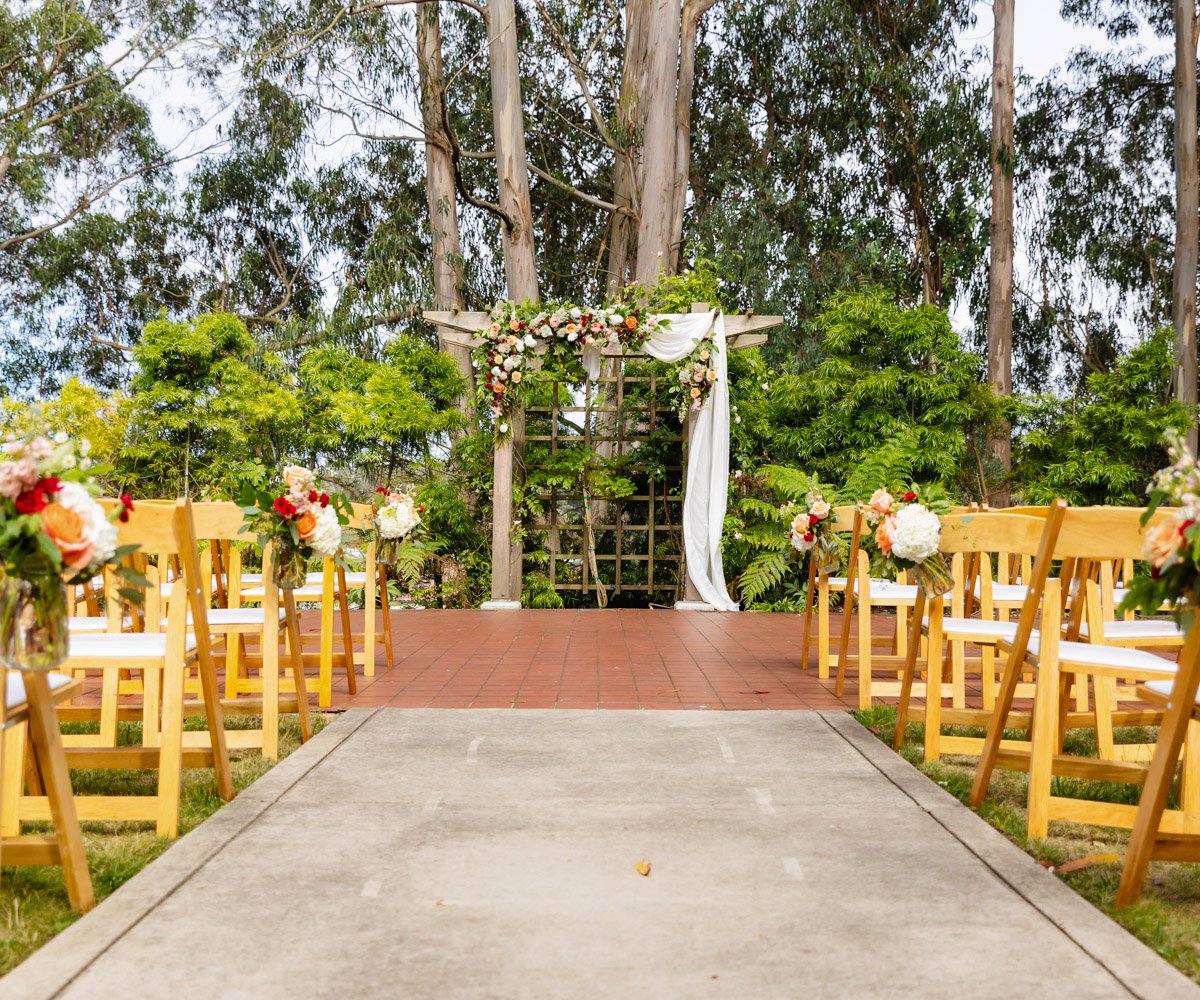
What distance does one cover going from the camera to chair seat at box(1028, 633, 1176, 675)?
315 centimetres

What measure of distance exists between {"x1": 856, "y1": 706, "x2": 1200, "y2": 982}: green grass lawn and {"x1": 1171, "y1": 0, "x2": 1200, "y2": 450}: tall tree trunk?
44.2ft

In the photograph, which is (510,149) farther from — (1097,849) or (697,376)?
(1097,849)

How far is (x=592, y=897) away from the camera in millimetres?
2848

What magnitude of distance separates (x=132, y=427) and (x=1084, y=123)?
15.8 meters

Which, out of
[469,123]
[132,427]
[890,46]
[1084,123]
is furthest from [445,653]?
[1084,123]

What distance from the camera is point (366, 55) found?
49.5 feet

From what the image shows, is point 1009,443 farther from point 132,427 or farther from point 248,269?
point 248,269

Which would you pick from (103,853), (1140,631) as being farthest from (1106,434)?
(103,853)

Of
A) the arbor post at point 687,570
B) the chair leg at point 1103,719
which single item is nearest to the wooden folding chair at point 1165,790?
the chair leg at point 1103,719

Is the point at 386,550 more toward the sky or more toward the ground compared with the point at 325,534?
more toward the ground

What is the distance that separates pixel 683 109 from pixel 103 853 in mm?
15451

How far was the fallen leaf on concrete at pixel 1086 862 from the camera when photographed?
10.1ft

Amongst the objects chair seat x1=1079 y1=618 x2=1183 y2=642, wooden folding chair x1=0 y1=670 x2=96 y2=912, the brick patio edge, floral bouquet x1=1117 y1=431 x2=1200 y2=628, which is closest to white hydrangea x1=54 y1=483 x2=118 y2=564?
wooden folding chair x1=0 y1=670 x2=96 y2=912

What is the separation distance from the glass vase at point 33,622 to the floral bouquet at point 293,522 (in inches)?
67.8
